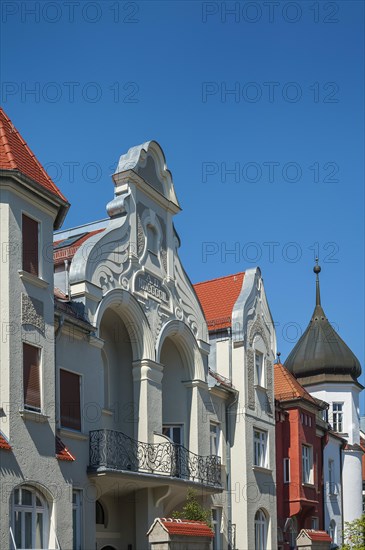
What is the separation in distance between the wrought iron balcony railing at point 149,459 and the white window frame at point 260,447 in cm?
355

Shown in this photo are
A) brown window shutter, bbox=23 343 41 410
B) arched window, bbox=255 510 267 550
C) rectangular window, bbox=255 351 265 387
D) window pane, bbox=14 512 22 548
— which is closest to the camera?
window pane, bbox=14 512 22 548

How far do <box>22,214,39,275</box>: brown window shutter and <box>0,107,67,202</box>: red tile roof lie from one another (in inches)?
38.3

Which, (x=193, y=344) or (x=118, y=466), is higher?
(x=193, y=344)

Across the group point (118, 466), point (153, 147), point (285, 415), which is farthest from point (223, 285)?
point (118, 466)

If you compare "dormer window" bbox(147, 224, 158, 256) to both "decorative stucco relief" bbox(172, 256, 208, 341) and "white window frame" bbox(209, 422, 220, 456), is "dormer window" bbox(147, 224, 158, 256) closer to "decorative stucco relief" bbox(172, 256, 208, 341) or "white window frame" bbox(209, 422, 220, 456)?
"decorative stucco relief" bbox(172, 256, 208, 341)

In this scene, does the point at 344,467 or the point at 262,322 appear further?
the point at 344,467

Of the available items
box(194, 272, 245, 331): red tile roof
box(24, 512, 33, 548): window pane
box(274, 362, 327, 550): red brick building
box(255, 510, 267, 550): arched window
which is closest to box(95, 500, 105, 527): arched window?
box(24, 512, 33, 548): window pane

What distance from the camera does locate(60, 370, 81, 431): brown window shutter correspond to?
900 inches

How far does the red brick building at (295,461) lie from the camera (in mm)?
37188

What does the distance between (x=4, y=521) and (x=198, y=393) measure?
38.8ft

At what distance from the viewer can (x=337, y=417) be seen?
49750 millimetres

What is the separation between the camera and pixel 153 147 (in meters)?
29.1

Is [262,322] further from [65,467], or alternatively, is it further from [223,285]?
[65,467]

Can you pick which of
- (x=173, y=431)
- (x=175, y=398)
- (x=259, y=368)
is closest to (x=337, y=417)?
(x=259, y=368)
